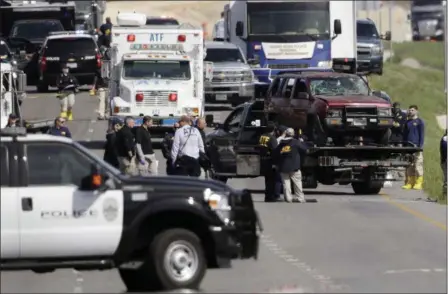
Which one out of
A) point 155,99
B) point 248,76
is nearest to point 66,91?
point 248,76

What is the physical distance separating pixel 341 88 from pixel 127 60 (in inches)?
284

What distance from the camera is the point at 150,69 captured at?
33438 millimetres

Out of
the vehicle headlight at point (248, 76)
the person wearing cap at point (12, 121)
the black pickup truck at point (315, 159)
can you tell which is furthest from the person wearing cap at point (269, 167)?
the vehicle headlight at point (248, 76)

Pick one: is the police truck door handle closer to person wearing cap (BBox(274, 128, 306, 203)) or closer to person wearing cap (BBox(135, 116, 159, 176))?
person wearing cap (BBox(135, 116, 159, 176))

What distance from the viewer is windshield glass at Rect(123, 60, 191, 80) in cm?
3334

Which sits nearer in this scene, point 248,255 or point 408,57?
point 248,255

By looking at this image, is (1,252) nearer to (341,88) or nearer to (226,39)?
(341,88)

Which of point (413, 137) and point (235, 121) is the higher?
point (235, 121)

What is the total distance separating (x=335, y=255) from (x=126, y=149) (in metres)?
7.12

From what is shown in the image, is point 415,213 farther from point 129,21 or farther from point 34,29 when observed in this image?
point 34,29

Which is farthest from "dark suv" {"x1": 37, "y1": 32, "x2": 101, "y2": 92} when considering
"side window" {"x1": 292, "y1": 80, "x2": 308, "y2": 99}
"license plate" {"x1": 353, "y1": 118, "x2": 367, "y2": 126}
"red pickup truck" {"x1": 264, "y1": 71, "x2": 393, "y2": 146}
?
"license plate" {"x1": 353, "y1": 118, "x2": 367, "y2": 126}

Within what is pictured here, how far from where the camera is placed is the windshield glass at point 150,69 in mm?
33344

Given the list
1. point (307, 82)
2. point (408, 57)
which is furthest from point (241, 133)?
point (408, 57)

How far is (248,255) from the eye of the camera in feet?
48.6
